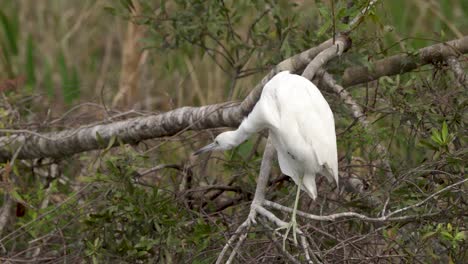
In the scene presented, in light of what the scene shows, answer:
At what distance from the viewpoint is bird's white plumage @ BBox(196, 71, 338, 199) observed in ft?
7.57

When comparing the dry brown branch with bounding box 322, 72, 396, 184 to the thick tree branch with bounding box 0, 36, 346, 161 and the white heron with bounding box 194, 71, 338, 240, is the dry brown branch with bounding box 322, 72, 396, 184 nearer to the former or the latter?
the thick tree branch with bounding box 0, 36, 346, 161

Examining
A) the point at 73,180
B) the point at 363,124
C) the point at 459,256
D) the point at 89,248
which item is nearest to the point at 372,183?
the point at 363,124

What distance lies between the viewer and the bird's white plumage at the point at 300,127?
7.57ft

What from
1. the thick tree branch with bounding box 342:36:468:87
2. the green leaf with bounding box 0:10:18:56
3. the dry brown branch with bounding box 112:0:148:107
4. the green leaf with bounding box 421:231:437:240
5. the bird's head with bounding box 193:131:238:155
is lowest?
the dry brown branch with bounding box 112:0:148:107

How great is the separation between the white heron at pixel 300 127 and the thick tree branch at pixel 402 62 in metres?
0.44

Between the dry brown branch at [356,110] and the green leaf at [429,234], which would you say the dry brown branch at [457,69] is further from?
the green leaf at [429,234]

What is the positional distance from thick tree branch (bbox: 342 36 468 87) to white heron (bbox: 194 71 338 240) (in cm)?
44

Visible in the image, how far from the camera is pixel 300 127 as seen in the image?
235cm

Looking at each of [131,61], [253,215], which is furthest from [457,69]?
[131,61]

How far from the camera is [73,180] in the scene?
367cm

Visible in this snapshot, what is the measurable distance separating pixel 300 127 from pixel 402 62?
1.84ft

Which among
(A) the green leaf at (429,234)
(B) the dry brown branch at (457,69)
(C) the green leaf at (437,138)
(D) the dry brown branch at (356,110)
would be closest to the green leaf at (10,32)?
(D) the dry brown branch at (356,110)

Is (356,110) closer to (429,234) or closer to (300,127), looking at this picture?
(300,127)

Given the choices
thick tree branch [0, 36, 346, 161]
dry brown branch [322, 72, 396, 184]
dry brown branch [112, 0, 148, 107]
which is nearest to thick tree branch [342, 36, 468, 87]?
dry brown branch [322, 72, 396, 184]
